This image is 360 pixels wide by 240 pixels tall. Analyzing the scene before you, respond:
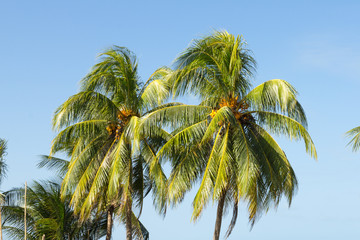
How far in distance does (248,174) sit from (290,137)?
7.26 feet

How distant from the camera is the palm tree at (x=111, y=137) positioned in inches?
876

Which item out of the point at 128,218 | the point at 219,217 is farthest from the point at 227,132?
the point at 128,218

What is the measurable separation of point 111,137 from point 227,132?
481cm

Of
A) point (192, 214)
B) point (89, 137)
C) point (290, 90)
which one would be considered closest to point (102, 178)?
point (89, 137)

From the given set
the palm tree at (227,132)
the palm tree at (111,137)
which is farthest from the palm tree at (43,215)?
the palm tree at (227,132)

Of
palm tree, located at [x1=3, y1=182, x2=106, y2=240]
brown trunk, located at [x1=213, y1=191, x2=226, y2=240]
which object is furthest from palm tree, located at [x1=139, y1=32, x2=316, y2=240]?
palm tree, located at [x1=3, y1=182, x2=106, y2=240]

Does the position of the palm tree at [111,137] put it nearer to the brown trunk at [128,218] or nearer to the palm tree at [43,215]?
the brown trunk at [128,218]

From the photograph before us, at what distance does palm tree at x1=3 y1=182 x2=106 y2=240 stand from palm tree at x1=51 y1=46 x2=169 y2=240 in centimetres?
370

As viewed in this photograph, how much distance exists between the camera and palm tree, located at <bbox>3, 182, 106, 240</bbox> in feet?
88.0

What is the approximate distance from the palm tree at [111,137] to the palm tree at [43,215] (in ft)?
12.1

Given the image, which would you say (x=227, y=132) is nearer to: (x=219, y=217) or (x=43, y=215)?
(x=219, y=217)

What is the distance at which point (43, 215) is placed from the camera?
27.5 m

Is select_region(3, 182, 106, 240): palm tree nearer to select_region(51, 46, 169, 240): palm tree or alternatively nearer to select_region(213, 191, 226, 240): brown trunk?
select_region(51, 46, 169, 240): palm tree

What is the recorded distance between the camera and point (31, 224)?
27.5 metres
